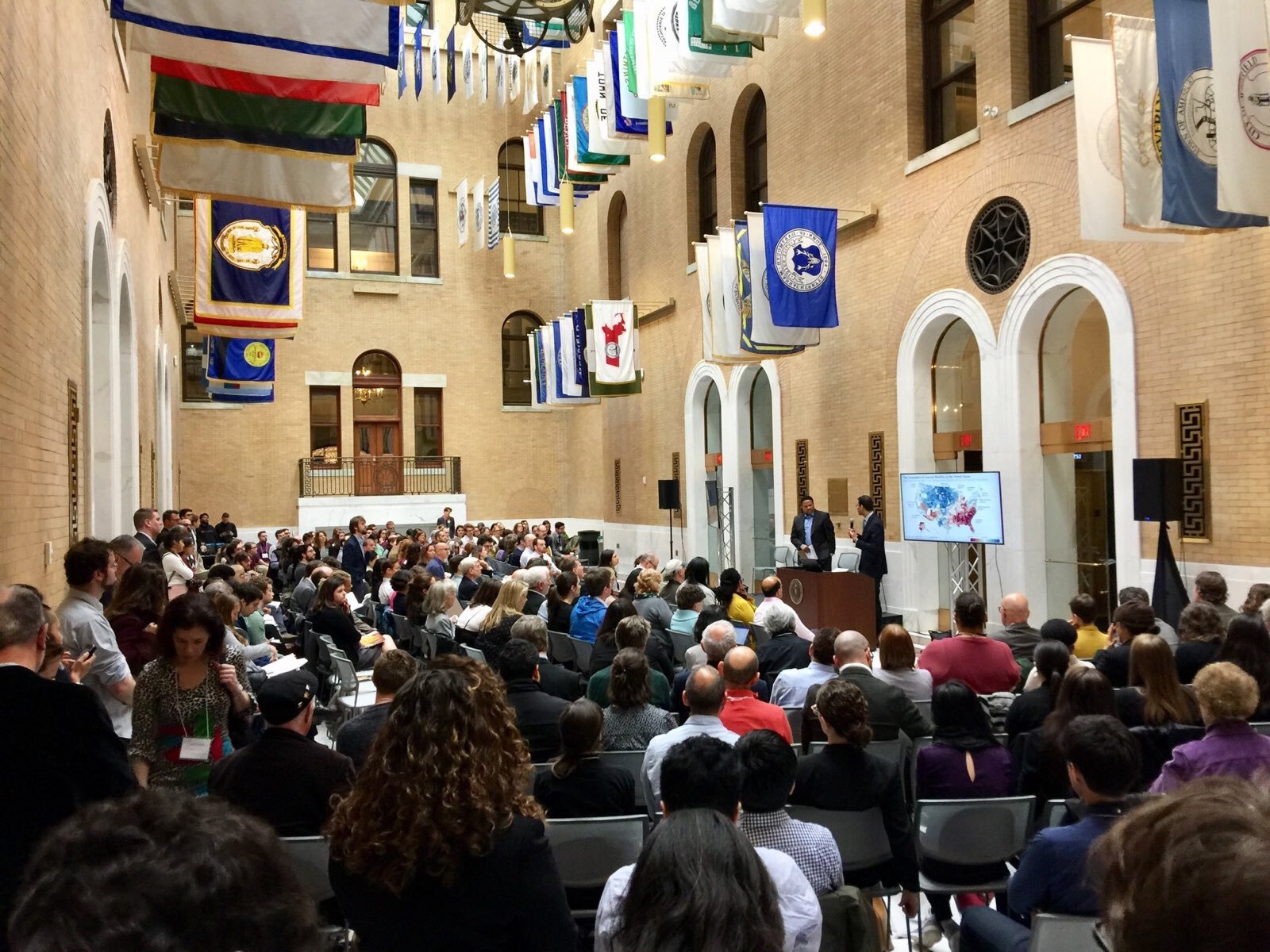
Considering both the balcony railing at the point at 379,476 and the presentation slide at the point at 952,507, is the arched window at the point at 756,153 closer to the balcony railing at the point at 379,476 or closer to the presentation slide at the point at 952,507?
the presentation slide at the point at 952,507

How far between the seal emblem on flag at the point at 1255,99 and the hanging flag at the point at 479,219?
2023 centimetres

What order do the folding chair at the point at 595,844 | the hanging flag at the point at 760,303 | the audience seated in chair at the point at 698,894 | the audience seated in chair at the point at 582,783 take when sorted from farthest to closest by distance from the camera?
the hanging flag at the point at 760,303 < the audience seated in chair at the point at 582,783 < the folding chair at the point at 595,844 < the audience seated in chair at the point at 698,894

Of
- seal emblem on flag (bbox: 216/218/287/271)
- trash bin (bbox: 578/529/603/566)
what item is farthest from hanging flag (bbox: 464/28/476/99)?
seal emblem on flag (bbox: 216/218/287/271)

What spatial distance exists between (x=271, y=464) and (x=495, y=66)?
1181 cm

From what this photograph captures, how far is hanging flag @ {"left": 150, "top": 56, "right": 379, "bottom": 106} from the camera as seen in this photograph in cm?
654

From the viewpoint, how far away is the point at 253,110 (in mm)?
6891

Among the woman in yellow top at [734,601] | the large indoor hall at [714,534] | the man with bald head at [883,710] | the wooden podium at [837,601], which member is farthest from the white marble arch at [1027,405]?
the man with bald head at [883,710]

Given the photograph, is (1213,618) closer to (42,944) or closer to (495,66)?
(42,944)

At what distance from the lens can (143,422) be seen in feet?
43.3

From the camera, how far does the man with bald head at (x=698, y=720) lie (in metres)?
4.17

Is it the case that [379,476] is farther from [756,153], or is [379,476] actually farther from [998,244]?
[998,244]

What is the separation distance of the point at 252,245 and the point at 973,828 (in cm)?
1176

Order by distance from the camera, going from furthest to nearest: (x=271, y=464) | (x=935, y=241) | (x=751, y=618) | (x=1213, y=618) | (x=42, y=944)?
(x=271, y=464), (x=935, y=241), (x=751, y=618), (x=1213, y=618), (x=42, y=944)

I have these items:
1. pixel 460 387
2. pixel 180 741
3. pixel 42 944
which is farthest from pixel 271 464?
pixel 42 944
